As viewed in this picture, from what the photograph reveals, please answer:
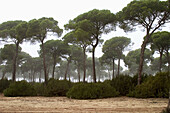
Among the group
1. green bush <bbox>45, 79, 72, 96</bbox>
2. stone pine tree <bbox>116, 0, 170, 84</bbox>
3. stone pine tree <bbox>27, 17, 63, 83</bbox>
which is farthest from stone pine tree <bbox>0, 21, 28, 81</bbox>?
stone pine tree <bbox>116, 0, 170, 84</bbox>

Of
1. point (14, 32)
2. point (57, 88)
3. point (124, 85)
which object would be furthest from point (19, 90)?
point (14, 32)

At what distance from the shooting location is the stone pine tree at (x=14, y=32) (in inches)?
871

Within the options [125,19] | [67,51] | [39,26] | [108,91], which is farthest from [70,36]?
[108,91]

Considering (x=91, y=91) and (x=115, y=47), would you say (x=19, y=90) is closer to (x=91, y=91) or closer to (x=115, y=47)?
(x=91, y=91)

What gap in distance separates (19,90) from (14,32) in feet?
43.6

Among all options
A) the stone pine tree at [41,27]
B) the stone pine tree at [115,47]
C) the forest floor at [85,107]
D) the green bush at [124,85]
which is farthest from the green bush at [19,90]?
the stone pine tree at [115,47]

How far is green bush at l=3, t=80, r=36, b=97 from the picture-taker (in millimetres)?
13086

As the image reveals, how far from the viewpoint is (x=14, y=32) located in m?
23.9

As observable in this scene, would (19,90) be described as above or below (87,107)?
above

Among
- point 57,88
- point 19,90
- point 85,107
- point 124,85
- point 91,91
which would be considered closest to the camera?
point 85,107

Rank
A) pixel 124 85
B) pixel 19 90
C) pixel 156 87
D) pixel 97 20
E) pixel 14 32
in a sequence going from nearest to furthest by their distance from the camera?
pixel 156 87, pixel 124 85, pixel 19 90, pixel 97 20, pixel 14 32

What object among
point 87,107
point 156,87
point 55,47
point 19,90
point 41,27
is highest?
point 41,27

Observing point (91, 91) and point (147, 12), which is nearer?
point (91, 91)

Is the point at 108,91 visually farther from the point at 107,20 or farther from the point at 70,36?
the point at 70,36
